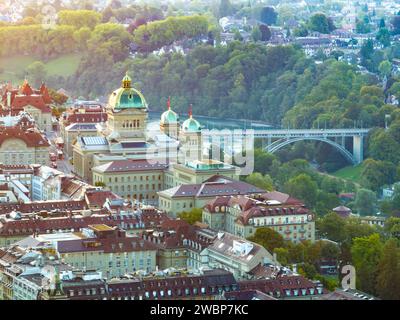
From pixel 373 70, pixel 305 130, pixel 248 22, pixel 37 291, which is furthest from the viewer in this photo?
pixel 248 22

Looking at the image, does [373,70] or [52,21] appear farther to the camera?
[52,21]

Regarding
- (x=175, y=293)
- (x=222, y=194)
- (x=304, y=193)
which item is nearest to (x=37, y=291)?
(x=175, y=293)

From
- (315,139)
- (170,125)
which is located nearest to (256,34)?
(315,139)

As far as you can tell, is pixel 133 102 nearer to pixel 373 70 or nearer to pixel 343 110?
pixel 343 110

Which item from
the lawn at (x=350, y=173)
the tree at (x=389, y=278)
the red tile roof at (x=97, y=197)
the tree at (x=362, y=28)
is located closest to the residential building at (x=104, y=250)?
the tree at (x=389, y=278)

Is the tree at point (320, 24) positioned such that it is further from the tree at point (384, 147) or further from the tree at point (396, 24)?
the tree at point (384, 147)

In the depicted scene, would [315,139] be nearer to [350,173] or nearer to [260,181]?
[350,173]

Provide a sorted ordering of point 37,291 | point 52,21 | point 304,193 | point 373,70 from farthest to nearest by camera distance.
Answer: point 52,21
point 373,70
point 304,193
point 37,291
